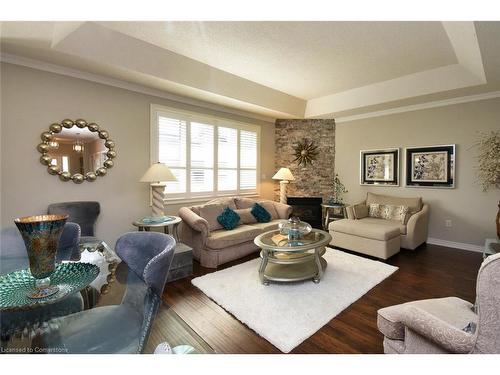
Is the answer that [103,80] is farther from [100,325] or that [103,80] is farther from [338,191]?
[338,191]

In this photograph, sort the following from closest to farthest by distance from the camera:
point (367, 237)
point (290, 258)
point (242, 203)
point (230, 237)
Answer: point (290, 258), point (230, 237), point (367, 237), point (242, 203)

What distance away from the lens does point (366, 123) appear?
524cm

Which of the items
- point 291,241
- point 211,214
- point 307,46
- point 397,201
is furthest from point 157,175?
point 397,201

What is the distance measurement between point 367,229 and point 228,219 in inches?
88.5

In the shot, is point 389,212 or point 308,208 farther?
point 308,208

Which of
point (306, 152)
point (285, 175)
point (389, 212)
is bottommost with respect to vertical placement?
point (389, 212)

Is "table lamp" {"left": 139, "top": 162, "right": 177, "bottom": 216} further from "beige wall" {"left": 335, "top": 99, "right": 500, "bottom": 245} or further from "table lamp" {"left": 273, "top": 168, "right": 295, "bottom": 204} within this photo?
"beige wall" {"left": 335, "top": 99, "right": 500, "bottom": 245}

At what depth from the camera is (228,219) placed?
151 inches

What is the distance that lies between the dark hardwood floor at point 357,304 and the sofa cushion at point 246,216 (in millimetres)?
785

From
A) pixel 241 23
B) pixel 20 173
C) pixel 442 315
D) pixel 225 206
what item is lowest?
pixel 442 315

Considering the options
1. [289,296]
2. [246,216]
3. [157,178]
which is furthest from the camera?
[246,216]

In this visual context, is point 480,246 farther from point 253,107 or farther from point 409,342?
point 253,107

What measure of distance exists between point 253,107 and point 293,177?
1.93m
